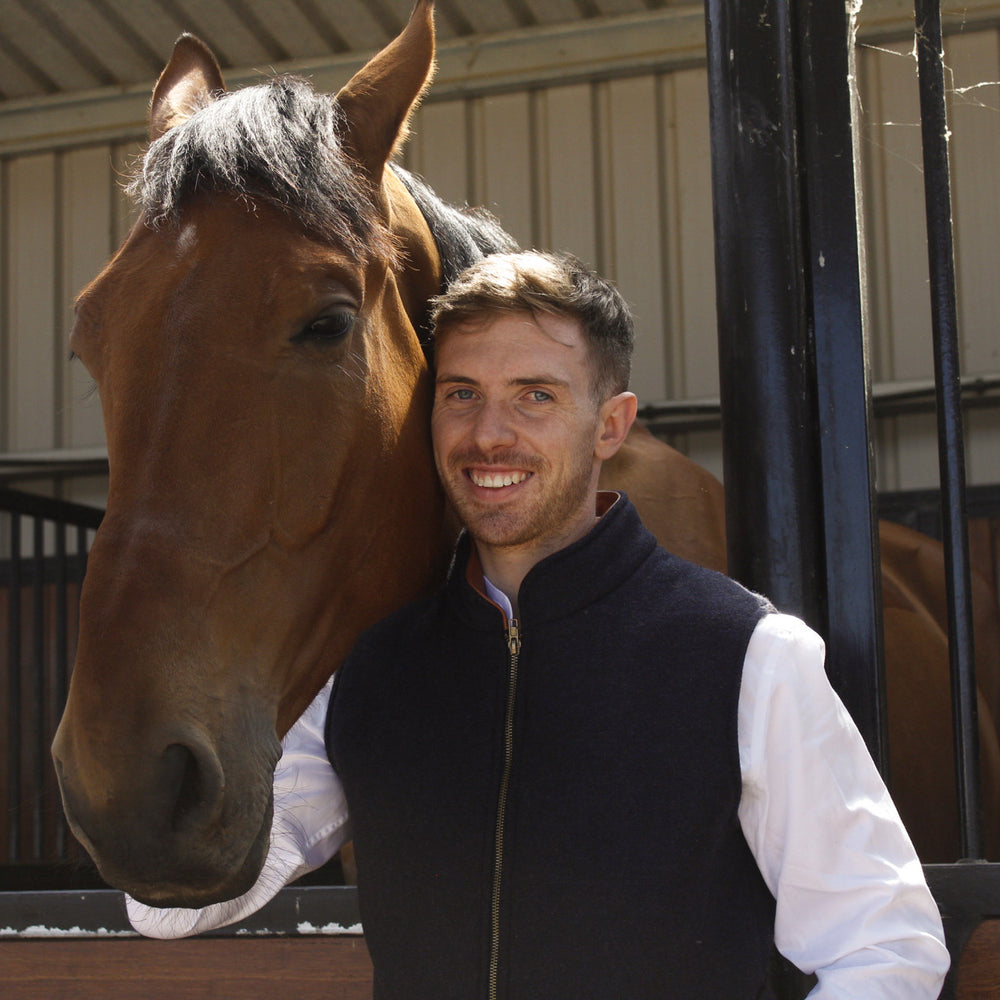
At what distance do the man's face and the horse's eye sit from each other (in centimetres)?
15

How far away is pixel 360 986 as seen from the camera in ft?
5.80

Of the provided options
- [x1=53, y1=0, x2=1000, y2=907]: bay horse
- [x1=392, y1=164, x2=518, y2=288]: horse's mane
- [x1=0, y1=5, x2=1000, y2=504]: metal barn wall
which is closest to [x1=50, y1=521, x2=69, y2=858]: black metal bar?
[x1=0, y1=5, x2=1000, y2=504]: metal barn wall

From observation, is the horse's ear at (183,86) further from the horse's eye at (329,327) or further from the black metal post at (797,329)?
the black metal post at (797,329)

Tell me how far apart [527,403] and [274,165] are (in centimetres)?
41

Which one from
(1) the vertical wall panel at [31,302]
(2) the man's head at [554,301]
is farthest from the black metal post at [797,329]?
(1) the vertical wall panel at [31,302]

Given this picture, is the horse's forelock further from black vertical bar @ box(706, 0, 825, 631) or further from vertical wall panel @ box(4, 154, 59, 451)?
vertical wall panel @ box(4, 154, 59, 451)

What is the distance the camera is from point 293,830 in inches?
55.8

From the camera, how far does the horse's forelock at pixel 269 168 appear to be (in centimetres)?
137

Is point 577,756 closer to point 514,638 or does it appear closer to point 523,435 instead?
point 514,638

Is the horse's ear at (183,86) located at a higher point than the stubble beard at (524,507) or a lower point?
higher

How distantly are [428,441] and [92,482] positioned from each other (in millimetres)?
4445

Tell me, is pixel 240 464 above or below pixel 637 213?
below

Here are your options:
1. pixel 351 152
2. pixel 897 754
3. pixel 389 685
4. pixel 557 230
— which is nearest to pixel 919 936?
pixel 389 685

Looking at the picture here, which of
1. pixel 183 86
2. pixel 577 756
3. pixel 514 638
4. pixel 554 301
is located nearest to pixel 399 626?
pixel 514 638
